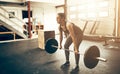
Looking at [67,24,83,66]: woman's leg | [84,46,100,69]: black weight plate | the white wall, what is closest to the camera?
[84,46,100,69]: black weight plate

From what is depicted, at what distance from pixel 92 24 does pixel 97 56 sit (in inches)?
229

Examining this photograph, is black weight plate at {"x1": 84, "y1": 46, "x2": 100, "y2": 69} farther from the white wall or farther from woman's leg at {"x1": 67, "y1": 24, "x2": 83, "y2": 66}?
the white wall

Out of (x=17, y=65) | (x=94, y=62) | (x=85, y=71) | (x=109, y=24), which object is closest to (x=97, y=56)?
(x=94, y=62)

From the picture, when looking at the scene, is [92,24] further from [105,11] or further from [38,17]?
[38,17]

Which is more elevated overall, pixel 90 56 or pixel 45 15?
pixel 45 15

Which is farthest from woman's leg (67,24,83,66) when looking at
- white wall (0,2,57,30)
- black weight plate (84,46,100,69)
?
white wall (0,2,57,30)

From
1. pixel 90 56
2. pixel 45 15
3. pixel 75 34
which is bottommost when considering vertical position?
pixel 90 56

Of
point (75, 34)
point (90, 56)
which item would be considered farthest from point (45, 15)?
point (90, 56)

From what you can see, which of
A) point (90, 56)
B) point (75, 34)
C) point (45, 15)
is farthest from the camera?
point (45, 15)

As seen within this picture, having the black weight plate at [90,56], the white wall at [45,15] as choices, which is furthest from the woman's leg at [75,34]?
the white wall at [45,15]

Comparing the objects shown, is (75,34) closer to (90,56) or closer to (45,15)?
(90,56)

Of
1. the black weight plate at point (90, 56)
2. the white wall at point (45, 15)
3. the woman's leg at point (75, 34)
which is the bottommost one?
the black weight plate at point (90, 56)

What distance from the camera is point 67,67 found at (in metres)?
3.67

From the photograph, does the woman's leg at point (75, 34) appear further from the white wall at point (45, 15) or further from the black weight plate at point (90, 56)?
the white wall at point (45, 15)
